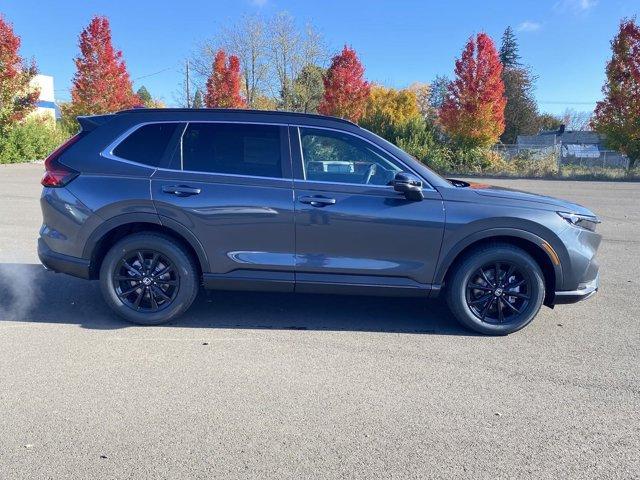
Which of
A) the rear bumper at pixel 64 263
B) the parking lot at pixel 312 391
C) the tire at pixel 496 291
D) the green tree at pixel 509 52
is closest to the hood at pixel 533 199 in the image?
the tire at pixel 496 291

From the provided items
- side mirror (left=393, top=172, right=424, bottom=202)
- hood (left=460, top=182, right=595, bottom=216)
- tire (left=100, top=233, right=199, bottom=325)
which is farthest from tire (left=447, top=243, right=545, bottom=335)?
tire (left=100, top=233, right=199, bottom=325)

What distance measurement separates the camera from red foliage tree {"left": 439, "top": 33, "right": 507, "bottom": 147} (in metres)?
25.6

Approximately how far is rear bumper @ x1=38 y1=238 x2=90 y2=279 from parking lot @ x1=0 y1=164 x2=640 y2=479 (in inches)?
19.1

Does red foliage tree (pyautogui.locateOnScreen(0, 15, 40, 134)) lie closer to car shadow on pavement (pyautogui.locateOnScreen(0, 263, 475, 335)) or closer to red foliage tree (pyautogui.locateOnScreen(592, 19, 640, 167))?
car shadow on pavement (pyautogui.locateOnScreen(0, 263, 475, 335))

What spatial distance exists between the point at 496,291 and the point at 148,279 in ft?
9.97

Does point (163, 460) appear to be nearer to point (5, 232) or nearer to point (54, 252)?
point (54, 252)

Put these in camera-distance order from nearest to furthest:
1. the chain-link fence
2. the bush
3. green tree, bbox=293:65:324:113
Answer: the bush
the chain-link fence
green tree, bbox=293:65:324:113

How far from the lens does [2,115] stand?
2467 centimetres

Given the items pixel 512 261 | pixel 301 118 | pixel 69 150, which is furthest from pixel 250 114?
pixel 512 261

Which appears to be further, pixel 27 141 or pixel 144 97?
pixel 144 97

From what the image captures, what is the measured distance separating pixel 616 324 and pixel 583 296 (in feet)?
2.15

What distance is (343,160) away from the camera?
4449 millimetres

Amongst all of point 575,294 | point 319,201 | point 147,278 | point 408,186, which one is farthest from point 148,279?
point 575,294

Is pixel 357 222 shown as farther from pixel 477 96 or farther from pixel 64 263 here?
pixel 477 96
